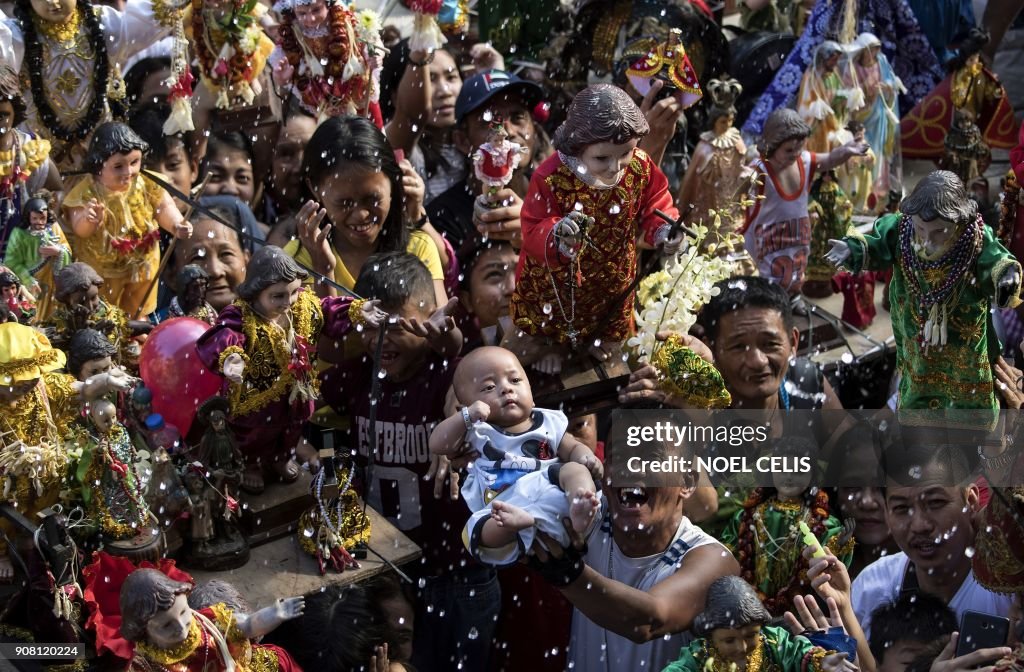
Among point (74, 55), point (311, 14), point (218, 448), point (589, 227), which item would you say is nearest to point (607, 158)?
point (589, 227)

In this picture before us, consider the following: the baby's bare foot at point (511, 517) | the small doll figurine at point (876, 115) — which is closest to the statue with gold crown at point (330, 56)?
the small doll figurine at point (876, 115)

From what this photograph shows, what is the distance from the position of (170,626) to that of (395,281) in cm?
160

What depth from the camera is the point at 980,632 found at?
412 centimetres

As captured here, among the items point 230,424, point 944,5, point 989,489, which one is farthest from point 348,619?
point 944,5

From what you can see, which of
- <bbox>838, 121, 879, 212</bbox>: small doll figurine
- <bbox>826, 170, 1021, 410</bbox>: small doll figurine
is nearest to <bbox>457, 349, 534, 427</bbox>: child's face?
<bbox>826, 170, 1021, 410</bbox>: small doll figurine

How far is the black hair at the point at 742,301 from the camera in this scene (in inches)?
213

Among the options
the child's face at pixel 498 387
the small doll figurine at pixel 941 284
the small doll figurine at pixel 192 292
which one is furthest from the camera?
the small doll figurine at pixel 192 292

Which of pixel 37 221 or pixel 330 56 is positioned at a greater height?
pixel 330 56

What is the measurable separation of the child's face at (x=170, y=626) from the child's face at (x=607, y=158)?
1.93 metres

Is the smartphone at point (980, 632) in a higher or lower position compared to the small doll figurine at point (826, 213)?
lower

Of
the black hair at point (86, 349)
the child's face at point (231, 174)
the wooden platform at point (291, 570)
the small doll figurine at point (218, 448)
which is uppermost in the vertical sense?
the child's face at point (231, 174)

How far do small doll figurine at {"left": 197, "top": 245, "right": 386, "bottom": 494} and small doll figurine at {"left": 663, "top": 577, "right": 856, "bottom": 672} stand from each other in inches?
58.1

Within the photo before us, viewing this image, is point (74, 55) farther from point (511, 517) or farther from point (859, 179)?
point (859, 179)

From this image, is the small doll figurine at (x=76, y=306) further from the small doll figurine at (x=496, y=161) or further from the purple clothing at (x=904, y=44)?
the purple clothing at (x=904, y=44)
